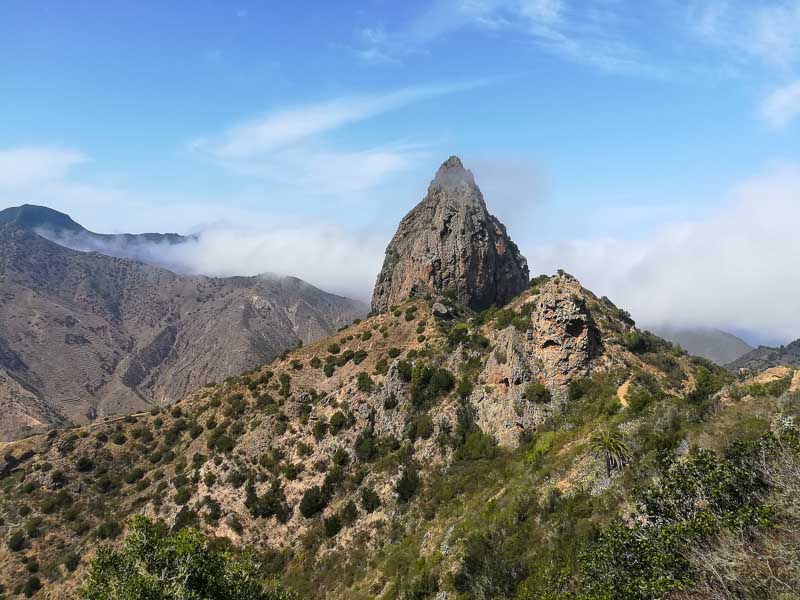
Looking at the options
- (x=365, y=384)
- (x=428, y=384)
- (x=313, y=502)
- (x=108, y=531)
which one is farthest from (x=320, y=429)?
(x=108, y=531)

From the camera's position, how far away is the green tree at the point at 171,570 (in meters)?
20.2

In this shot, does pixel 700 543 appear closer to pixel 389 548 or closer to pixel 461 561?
pixel 461 561

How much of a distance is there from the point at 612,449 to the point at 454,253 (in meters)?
57.9

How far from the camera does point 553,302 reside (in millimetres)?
49344

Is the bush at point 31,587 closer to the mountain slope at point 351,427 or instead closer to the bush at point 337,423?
the mountain slope at point 351,427

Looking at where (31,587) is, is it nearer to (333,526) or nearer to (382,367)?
(333,526)

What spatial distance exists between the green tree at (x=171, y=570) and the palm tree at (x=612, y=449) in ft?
61.2

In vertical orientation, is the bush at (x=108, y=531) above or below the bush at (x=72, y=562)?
above

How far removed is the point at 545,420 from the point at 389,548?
16925 millimetres

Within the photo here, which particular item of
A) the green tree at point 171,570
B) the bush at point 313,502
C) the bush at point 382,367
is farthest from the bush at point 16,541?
the green tree at point 171,570

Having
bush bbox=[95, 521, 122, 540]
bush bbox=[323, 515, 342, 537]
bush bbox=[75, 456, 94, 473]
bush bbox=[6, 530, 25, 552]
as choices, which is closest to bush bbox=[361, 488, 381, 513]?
bush bbox=[323, 515, 342, 537]

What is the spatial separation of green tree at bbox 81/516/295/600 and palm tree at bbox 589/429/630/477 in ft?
61.2

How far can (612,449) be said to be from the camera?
2912 cm

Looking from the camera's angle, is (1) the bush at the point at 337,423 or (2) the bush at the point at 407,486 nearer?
(2) the bush at the point at 407,486
